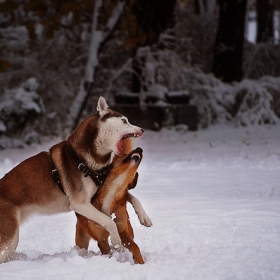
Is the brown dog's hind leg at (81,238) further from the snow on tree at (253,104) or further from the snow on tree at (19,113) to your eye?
the snow on tree at (253,104)

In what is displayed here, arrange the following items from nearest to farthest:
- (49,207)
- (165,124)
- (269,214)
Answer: (49,207)
(269,214)
(165,124)

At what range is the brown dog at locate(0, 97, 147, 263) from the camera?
5.51m

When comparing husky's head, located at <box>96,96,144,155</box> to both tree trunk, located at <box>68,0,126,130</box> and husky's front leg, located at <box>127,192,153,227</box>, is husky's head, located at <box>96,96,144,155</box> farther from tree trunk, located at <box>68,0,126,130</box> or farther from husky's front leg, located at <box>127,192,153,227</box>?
tree trunk, located at <box>68,0,126,130</box>

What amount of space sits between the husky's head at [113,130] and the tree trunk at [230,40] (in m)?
16.2

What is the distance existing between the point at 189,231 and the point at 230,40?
619 inches

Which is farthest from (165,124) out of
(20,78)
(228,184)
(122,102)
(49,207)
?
(49,207)

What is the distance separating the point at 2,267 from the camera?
17.5 ft

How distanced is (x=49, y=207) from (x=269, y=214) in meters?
2.93

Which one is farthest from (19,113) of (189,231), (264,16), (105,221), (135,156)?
(264,16)

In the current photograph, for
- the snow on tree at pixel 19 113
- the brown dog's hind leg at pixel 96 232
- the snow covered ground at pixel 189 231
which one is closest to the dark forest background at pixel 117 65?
the snow on tree at pixel 19 113

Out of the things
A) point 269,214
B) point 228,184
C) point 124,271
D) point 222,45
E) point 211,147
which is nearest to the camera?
point 124,271

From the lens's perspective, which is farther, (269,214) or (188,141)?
(188,141)

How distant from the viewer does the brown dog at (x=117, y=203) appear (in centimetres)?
539

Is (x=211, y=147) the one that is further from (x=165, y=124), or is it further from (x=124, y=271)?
(x=124, y=271)
